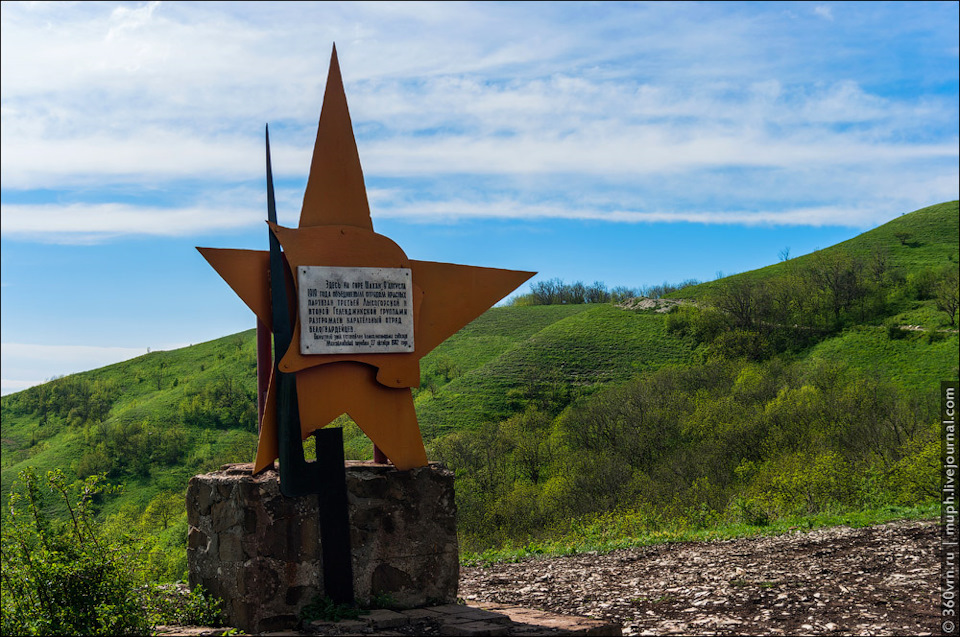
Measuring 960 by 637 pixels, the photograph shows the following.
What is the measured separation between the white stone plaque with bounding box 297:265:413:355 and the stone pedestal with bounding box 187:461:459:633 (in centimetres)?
116

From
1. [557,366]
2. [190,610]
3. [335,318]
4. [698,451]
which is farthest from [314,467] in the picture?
[557,366]

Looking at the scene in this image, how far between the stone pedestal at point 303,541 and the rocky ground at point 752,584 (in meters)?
1.74

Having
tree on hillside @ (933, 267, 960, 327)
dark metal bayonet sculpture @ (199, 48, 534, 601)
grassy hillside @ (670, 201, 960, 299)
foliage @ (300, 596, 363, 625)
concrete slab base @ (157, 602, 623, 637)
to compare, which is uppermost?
grassy hillside @ (670, 201, 960, 299)

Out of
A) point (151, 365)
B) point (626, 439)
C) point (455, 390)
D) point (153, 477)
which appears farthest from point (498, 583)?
point (151, 365)

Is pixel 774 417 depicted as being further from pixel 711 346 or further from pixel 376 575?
pixel 376 575

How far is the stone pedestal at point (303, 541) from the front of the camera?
21.5 feet

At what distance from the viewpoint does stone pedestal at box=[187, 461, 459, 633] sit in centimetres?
656

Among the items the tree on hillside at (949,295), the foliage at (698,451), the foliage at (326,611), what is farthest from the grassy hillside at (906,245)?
the foliage at (326,611)

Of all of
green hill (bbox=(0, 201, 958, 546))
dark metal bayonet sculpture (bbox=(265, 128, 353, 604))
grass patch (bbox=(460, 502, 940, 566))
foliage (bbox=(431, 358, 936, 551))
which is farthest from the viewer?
green hill (bbox=(0, 201, 958, 546))

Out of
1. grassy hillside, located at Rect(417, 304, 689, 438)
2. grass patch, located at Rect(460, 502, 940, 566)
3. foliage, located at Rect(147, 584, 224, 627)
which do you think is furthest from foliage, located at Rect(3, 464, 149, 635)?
grassy hillside, located at Rect(417, 304, 689, 438)

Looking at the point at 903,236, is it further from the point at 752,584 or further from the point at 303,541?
the point at 303,541

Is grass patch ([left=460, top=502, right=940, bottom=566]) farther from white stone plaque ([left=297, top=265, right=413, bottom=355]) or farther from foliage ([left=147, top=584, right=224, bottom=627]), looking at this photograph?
white stone plaque ([left=297, top=265, right=413, bottom=355])

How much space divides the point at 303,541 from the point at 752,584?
182 inches

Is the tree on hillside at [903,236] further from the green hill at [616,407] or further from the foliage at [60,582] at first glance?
the foliage at [60,582]
